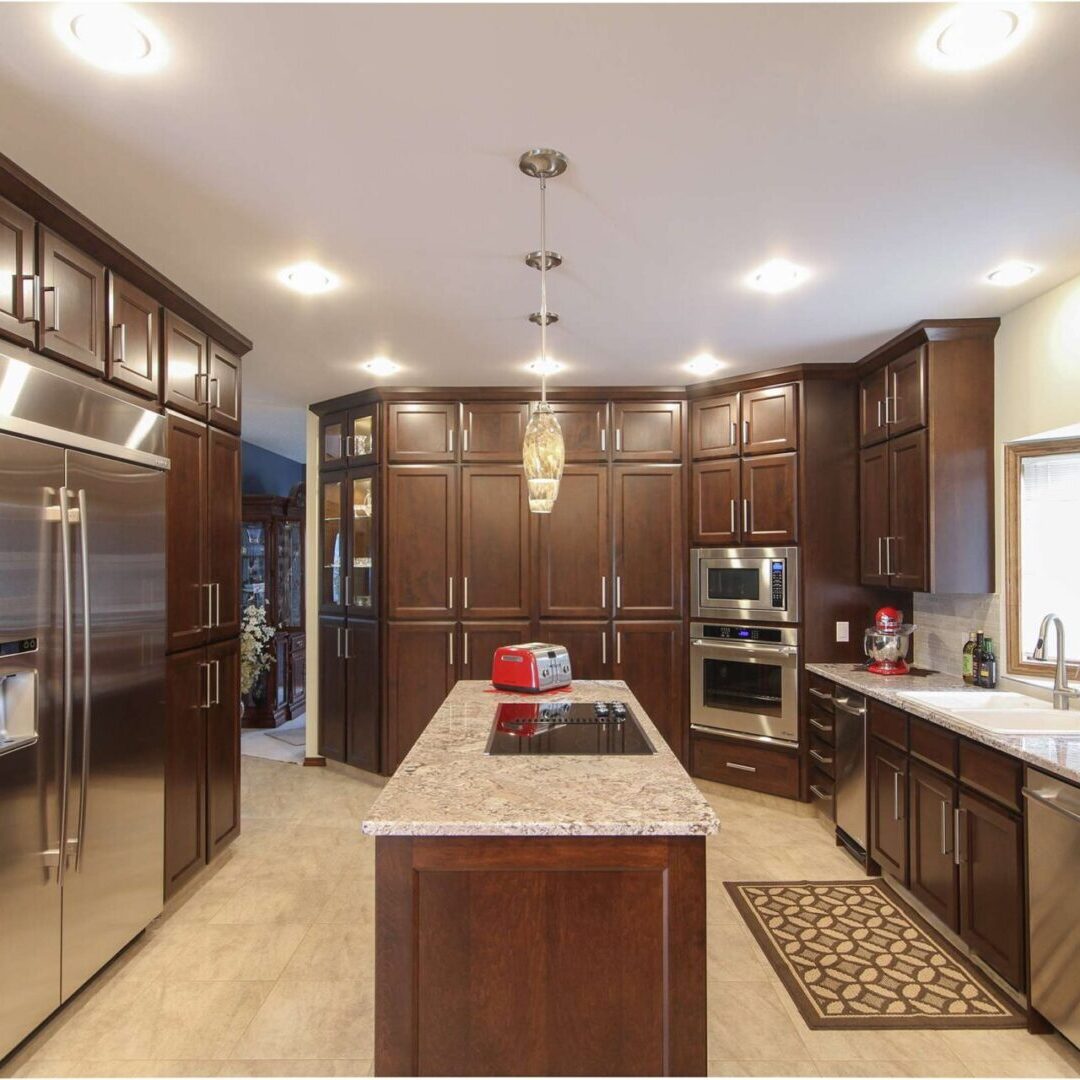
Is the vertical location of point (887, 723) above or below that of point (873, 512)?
below

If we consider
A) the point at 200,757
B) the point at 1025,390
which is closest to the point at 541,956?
the point at 200,757

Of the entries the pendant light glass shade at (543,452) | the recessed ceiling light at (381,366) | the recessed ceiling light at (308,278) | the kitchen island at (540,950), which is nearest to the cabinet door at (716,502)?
the recessed ceiling light at (381,366)

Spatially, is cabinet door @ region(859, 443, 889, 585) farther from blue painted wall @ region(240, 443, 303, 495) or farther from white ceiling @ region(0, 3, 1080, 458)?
blue painted wall @ region(240, 443, 303, 495)

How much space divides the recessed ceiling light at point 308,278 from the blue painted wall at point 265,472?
4199 millimetres

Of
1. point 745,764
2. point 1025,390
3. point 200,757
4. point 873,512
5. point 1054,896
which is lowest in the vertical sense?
point 745,764

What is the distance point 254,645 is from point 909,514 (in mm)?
4887

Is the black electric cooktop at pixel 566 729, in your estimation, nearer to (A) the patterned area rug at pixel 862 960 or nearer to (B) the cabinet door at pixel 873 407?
(A) the patterned area rug at pixel 862 960

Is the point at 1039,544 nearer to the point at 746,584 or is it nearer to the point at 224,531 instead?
the point at 746,584

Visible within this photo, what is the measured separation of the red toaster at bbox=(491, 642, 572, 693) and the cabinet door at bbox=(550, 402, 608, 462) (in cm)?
183

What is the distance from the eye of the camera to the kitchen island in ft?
5.21

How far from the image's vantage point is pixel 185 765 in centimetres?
299

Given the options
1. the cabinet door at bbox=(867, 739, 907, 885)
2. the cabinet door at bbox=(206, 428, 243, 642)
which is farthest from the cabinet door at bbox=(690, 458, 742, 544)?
the cabinet door at bbox=(206, 428, 243, 642)

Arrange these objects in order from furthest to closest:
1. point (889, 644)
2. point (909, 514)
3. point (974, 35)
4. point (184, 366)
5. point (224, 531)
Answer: point (889, 644) → point (909, 514) → point (224, 531) → point (184, 366) → point (974, 35)

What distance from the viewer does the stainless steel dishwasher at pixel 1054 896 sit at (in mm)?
2018
